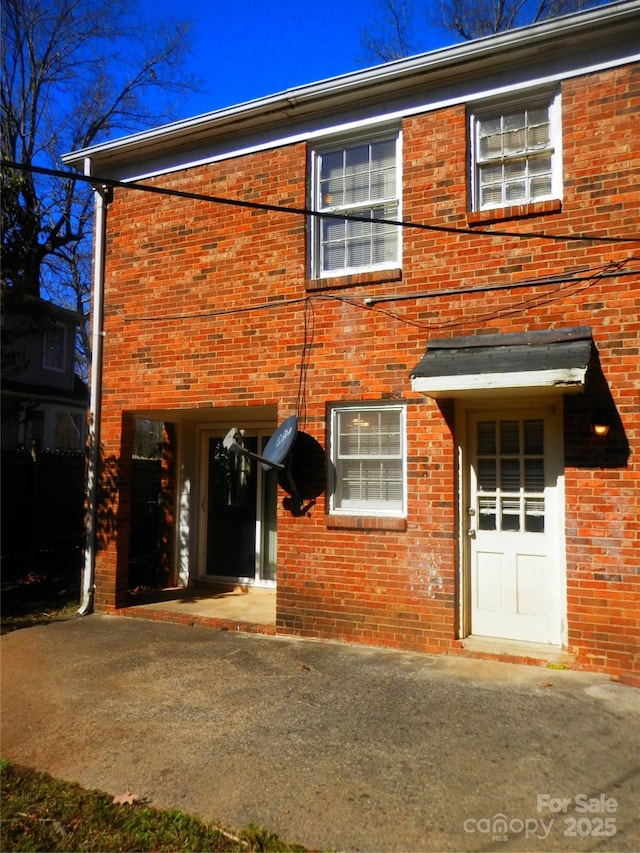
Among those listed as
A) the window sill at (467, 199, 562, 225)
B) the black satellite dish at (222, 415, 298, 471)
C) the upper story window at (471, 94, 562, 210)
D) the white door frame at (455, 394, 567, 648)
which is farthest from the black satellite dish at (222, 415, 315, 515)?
the upper story window at (471, 94, 562, 210)

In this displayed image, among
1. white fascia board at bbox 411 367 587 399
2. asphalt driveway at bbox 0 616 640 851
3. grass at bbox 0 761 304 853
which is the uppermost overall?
white fascia board at bbox 411 367 587 399

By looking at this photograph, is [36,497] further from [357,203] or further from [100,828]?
[100,828]

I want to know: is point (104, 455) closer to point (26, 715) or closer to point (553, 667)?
point (26, 715)

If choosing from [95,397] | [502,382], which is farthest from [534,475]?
[95,397]

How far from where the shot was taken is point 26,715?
14.7 feet

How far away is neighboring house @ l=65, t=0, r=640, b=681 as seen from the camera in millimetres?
5332

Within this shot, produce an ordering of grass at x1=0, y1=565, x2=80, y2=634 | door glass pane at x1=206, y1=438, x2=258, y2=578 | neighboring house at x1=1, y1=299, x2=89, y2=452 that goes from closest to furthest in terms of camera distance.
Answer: grass at x1=0, y1=565, x2=80, y2=634 < door glass pane at x1=206, y1=438, x2=258, y2=578 < neighboring house at x1=1, y1=299, x2=89, y2=452

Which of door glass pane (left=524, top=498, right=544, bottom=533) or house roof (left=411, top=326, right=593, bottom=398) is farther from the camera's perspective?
door glass pane (left=524, top=498, right=544, bottom=533)

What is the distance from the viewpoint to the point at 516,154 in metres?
5.93

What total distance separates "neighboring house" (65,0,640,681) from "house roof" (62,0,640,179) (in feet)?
0.08

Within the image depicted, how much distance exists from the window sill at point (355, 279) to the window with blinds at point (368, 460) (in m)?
1.30

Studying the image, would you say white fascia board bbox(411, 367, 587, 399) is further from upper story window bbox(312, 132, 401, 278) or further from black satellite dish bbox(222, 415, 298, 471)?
upper story window bbox(312, 132, 401, 278)

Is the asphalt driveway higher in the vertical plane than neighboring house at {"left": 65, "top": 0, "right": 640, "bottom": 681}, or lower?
lower

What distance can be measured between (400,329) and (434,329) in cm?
34
